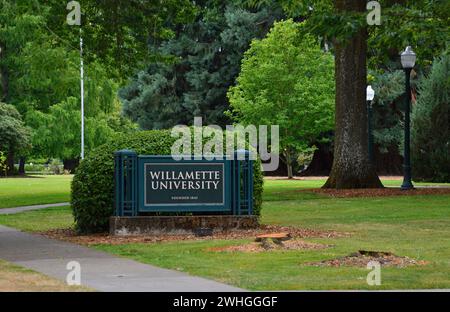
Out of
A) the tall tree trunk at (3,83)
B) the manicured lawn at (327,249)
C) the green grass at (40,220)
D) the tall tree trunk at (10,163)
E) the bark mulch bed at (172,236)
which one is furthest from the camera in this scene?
the tall tree trunk at (3,83)

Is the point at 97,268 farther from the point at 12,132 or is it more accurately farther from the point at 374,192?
the point at 12,132

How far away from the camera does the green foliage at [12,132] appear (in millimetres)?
70188

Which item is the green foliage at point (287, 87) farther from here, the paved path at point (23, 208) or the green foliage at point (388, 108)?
the paved path at point (23, 208)

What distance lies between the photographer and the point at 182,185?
18125mm

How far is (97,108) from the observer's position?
77562 mm

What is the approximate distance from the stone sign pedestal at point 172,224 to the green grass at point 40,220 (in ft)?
9.16

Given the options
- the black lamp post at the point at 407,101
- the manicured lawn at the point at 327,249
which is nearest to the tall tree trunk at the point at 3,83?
the black lamp post at the point at 407,101

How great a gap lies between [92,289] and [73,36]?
92.5 feet

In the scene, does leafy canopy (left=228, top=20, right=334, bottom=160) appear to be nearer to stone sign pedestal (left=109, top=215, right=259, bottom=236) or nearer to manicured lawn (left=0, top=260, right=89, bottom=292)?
stone sign pedestal (left=109, top=215, right=259, bottom=236)

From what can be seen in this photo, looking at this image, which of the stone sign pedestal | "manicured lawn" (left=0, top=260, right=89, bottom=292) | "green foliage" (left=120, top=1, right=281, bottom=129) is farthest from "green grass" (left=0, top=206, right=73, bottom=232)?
"green foliage" (left=120, top=1, right=281, bottom=129)

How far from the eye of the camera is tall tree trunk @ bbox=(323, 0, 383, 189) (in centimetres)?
3250
